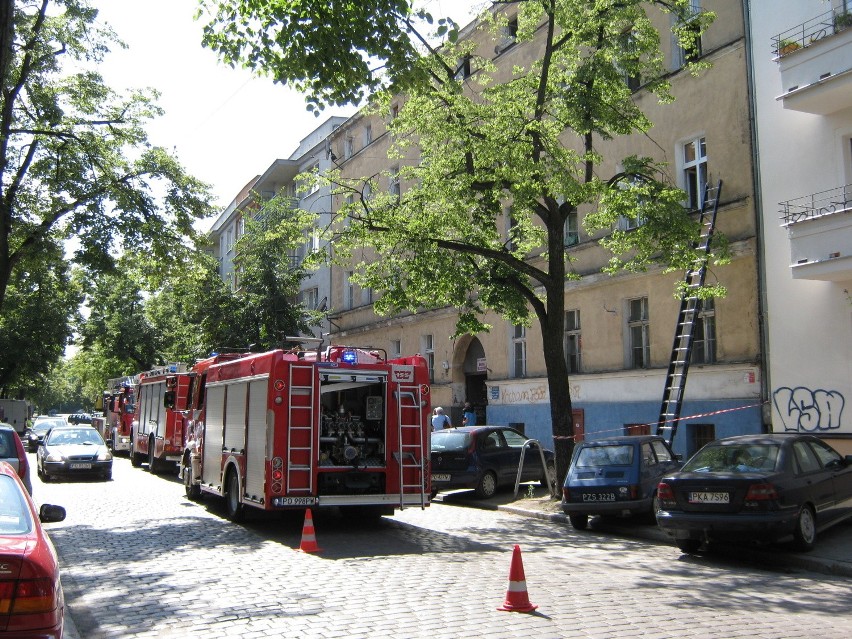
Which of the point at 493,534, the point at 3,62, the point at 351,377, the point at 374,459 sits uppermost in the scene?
the point at 3,62

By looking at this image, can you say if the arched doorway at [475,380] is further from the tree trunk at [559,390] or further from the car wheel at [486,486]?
the tree trunk at [559,390]

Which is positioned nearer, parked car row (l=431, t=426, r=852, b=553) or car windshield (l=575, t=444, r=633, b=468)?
parked car row (l=431, t=426, r=852, b=553)

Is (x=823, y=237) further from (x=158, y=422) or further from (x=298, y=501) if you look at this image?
(x=158, y=422)

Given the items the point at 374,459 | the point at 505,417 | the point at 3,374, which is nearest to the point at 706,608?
the point at 374,459

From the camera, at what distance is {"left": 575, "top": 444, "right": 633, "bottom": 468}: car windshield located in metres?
13.1

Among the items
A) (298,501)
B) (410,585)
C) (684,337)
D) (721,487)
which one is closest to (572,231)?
(684,337)

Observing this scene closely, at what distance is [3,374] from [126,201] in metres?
36.5

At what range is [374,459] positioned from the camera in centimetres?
1284

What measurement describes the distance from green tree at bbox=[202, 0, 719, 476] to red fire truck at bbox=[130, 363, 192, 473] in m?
7.39

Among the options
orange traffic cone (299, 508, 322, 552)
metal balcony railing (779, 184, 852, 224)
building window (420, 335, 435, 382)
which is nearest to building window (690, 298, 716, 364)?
metal balcony railing (779, 184, 852, 224)

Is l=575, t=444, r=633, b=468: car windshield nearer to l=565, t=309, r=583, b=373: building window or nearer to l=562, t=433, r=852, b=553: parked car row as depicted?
l=562, t=433, r=852, b=553: parked car row

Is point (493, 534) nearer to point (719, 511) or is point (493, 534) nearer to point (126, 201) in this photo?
point (719, 511)

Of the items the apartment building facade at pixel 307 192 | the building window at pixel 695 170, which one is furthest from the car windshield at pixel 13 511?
the apartment building facade at pixel 307 192

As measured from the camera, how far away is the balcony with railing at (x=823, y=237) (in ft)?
46.4
